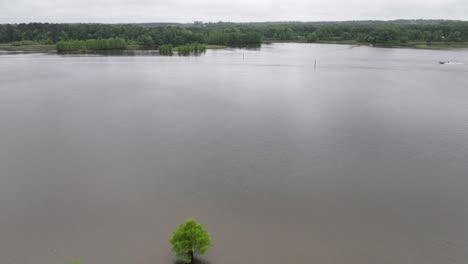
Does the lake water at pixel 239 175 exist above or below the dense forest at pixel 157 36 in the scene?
below

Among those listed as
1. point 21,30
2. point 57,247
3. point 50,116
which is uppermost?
point 21,30

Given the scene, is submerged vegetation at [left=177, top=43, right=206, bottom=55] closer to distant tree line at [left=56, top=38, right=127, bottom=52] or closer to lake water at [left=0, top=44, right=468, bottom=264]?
distant tree line at [left=56, top=38, right=127, bottom=52]

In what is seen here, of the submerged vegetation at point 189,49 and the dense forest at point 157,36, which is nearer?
the submerged vegetation at point 189,49

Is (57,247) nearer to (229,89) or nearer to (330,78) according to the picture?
(229,89)

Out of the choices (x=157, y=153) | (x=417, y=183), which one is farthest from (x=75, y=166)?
(x=417, y=183)

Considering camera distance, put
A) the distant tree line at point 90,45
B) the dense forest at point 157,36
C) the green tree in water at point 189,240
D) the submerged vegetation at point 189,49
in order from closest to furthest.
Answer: the green tree in water at point 189,240
the submerged vegetation at point 189,49
the distant tree line at point 90,45
the dense forest at point 157,36

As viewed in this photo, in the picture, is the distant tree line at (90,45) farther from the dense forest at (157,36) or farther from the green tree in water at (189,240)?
the green tree in water at (189,240)

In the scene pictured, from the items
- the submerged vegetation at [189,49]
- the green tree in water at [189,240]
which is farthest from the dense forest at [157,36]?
the green tree in water at [189,240]

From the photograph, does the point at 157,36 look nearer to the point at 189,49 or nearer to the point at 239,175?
the point at 189,49

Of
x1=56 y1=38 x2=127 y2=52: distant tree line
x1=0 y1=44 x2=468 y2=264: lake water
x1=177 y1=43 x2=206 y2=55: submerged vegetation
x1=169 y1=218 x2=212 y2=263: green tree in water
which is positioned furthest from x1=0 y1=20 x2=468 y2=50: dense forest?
x1=169 y1=218 x2=212 y2=263: green tree in water
